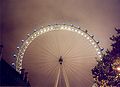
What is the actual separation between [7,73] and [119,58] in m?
17.6

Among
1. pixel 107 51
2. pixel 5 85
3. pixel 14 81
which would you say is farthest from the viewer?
pixel 14 81

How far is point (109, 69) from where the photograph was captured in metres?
39.7

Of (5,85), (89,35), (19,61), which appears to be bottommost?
(5,85)

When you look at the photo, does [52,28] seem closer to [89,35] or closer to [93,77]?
[89,35]

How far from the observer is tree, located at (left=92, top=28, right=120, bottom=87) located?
3832 centimetres

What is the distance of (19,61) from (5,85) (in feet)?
24.2

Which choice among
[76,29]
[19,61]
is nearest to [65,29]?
[76,29]

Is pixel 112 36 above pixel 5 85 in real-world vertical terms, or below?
above

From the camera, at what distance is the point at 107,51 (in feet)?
137

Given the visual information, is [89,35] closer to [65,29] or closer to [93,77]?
[65,29]

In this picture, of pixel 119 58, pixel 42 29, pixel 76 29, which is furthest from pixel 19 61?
pixel 119 58

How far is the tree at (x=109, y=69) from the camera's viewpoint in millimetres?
38322

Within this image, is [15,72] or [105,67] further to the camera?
[15,72]

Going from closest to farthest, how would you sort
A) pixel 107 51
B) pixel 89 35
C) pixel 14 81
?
pixel 107 51 → pixel 14 81 → pixel 89 35
